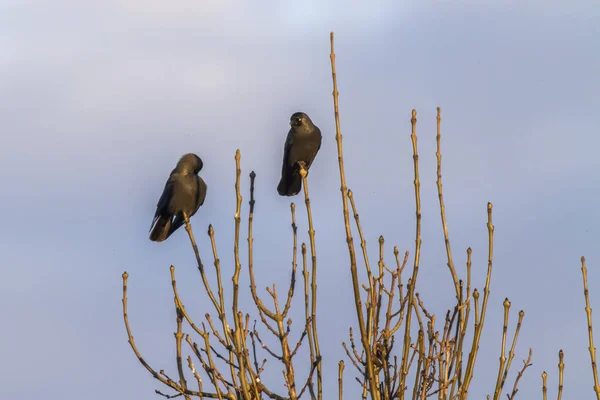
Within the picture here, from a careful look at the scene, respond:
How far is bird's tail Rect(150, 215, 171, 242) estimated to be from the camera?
27.6 ft

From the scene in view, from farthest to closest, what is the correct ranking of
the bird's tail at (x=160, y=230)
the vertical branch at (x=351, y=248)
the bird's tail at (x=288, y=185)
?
the bird's tail at (x=288, y=185) → the bird's tail at (x=160, y=230) → the vertical branch at (x=351, y=248)

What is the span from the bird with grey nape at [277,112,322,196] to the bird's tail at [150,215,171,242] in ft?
4.39

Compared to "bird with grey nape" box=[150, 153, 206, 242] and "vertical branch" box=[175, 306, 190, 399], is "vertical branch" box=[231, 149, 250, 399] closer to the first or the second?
"vertical branch" box=[175, 306, 190, 399]

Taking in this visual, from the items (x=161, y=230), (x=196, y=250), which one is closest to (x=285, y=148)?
(x=161, y=230)

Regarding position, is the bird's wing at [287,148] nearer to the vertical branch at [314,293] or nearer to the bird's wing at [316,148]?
the bird's wing at [316,148]

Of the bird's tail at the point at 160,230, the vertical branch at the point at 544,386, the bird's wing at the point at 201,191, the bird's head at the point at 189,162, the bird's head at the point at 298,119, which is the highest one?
the bird's head at the point at 298,119

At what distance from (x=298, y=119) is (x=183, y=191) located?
1565 millimetres

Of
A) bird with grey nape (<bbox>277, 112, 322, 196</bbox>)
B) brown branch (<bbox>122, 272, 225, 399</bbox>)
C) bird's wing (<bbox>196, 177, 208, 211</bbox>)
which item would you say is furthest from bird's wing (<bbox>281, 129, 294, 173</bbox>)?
brown branch (<bbox>122, 272, 225, 399</bbox>)

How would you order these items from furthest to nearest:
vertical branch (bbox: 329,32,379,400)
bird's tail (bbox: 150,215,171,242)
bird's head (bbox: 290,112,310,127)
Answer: bird's head (bbox: 290,112,310,127)
bird's tail (bbox: 150,215,171,242)
vertical branch (bbox: 329,32,379,400)

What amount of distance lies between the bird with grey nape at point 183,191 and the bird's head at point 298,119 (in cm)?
122

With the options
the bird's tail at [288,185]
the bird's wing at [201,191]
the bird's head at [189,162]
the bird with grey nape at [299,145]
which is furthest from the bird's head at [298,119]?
the bird's head at [189,162]

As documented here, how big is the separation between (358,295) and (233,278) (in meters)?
0.56

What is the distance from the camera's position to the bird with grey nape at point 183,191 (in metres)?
7.92

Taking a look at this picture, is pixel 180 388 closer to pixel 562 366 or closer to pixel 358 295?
pixel 358 295
